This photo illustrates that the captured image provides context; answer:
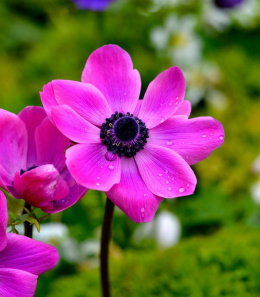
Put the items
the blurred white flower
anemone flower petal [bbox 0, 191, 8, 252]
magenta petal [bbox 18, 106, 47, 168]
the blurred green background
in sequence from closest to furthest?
anemone flower petal [bbox 0, 191, 8, 252]
magenta petal [bbox 18, 106, 47, 168]
the blurred green background
the blurred white flower

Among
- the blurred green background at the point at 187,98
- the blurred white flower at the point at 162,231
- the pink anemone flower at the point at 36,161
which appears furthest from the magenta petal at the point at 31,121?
the blurred white flower at the point at 162,231

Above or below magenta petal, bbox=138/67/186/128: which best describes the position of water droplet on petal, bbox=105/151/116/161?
below

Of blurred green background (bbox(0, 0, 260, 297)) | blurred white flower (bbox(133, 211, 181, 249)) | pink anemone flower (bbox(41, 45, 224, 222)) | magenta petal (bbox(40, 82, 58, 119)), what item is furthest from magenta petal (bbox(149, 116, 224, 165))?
blurred white flower (bbox(133, 211, 181, 249))

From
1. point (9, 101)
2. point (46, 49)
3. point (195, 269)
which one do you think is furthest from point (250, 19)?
point (195, 269)

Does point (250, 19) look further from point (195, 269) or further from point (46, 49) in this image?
point (195, 269)

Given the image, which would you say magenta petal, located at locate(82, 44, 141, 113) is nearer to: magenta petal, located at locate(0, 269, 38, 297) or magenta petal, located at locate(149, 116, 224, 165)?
magenta petal, located at locate(149, 116, 224, 165)

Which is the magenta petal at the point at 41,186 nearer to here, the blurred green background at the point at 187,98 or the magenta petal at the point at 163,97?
the magenta petal at the point at 163,97

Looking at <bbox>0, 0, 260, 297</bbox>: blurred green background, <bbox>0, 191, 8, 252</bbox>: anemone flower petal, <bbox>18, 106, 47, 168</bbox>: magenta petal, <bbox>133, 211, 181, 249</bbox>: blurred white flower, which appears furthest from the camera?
<bbox>133, 211, 181, 249</bbox>: blurred white flower
